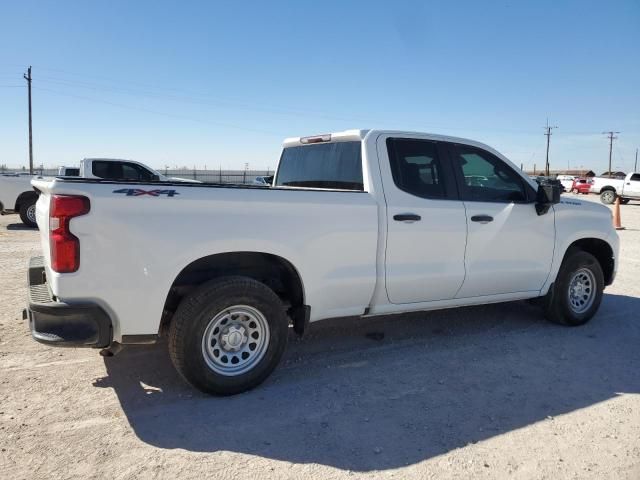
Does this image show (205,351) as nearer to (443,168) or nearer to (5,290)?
(443,168)

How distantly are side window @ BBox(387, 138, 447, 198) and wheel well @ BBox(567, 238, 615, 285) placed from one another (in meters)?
2.17

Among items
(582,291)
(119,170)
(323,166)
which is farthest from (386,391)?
(119,170)

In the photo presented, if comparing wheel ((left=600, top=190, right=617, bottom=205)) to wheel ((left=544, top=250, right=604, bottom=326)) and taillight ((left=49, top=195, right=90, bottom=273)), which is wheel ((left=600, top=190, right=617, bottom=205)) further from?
taillight ((left=49, top=195, right=90, bottom=273))

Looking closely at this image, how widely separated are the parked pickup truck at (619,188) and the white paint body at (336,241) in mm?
26780

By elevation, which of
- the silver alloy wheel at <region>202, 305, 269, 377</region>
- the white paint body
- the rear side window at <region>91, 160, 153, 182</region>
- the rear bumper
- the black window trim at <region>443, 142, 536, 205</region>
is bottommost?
the silver alloy wheel at <region>202, 305, 269, 377</region>

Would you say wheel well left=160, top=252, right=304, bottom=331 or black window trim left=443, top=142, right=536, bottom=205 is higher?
black window trim left=443, top=142, right=536, bottom=205

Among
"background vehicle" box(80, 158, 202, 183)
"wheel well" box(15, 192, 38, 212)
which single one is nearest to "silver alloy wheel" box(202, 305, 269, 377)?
"background vehicle" box(80, 158, 202, 183)

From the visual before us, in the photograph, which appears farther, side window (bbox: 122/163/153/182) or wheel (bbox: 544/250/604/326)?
side window (bbox: 122/163/153/182)

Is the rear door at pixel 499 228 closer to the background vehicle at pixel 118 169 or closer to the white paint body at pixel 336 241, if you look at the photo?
the white paint body at pixel 336 241

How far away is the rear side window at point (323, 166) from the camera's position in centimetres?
453

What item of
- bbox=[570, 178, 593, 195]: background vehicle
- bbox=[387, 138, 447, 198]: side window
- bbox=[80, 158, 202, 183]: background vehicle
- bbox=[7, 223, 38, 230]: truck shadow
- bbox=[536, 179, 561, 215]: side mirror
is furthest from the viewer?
bbox=[570, 178, 593, 195]: background vehicle

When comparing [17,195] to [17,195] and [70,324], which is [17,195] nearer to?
[17,195]

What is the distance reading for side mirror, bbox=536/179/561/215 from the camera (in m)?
4.95

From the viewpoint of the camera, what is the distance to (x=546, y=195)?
4988 millimetres
